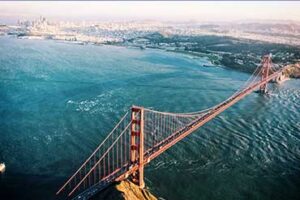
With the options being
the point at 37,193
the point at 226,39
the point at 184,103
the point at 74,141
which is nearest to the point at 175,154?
the point at 74,141

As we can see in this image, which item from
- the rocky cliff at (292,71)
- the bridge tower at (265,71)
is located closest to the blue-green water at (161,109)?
the bridge tower at (265,71)

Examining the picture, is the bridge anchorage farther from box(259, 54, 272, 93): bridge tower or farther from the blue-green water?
box(259, 54, 272, 93): bridge tower

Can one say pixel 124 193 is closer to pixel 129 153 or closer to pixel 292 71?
pixel 129 153

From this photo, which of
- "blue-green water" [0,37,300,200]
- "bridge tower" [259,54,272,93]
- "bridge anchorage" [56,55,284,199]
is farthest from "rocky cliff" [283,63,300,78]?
"bridge anchorage" [56,55,284,199]

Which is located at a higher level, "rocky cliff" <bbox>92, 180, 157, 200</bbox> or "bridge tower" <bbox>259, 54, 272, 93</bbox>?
"bridge tower" <bbox>259, 54, 272, 93</bbox>

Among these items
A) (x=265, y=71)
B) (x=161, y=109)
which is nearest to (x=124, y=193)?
(x=161, y=109)

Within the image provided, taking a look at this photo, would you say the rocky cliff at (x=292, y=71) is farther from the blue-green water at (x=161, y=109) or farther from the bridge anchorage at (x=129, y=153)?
the bridge anchorage at (x=129, y=153)

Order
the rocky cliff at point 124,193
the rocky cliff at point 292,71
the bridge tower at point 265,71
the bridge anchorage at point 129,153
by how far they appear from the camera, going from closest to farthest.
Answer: the rocky cliff at point 124,193 → the bridge anchorage at point 129,153 → the bridge tower at point 265,71 → the rocky cliff at point 292,71

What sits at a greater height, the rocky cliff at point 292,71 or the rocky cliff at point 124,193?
the rocky cliff at point 292,71
